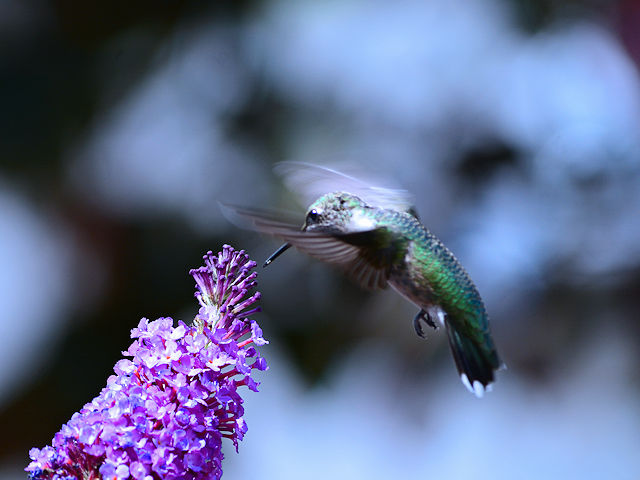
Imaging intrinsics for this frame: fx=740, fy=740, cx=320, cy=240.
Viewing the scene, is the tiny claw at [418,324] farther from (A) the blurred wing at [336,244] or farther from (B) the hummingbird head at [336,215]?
(B) the hummingbird head at [336,215]

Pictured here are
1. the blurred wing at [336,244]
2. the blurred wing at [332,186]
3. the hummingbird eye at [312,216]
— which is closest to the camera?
the blurred wing at [336,244]

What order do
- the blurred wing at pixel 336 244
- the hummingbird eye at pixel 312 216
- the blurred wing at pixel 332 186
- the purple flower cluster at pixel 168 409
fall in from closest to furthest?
1. the purple flower cluster at pixel 168 409
2. the blurred wing at pixel 336 244
3. the hummingbird eye at pixel 312 216
4. the blurred wing at pixel 332 186

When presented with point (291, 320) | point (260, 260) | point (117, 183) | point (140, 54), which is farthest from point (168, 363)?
point (140, 54)

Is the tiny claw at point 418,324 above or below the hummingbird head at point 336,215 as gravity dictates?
below

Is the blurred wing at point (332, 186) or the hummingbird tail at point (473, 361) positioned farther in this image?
the blurred wing at point (332, 186)

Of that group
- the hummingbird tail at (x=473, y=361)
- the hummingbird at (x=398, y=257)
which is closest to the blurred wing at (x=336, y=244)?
the hummingbird at (x=398, y=257)

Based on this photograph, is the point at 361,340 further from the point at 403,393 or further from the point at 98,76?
the point at 98,76

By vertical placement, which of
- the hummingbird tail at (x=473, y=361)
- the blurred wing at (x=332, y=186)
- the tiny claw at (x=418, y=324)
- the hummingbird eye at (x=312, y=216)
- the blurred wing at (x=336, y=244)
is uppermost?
the blurred wing at (x=332, y=186)
